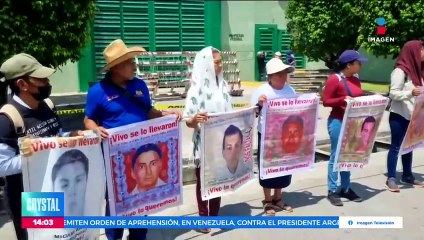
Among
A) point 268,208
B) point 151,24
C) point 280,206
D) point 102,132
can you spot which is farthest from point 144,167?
point 151,24

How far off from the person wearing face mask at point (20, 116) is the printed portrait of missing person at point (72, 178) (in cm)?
21

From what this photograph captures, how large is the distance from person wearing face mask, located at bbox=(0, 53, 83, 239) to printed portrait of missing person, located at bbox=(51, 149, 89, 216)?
8.3 inches

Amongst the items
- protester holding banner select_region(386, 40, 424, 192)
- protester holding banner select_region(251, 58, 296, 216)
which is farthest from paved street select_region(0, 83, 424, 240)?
protester holding banner select_region(386, 40, 424, 192)

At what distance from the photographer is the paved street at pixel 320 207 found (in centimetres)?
393

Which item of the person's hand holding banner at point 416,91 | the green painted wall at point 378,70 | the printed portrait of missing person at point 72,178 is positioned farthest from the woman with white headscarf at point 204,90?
the green painted wall at point 378,70

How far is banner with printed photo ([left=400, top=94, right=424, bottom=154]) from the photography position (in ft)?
16.0

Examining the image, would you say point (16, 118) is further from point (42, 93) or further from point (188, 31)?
point (188, 31)

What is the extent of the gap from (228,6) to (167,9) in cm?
319

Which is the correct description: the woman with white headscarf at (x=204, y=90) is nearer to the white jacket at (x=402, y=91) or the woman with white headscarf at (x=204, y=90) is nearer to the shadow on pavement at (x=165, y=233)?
the shadow on pavement at (x=165, y=233)

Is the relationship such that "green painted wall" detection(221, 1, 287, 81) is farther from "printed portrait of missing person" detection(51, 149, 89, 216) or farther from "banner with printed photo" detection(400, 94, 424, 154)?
"printed portrait of missing person" detection(51, 149, 89, 216)

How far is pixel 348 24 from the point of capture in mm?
13719

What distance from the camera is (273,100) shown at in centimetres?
410

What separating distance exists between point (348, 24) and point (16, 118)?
13013mm

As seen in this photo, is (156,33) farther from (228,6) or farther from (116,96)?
(116,96)
